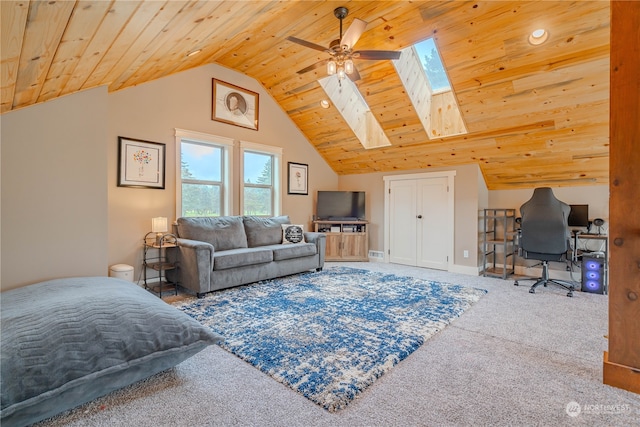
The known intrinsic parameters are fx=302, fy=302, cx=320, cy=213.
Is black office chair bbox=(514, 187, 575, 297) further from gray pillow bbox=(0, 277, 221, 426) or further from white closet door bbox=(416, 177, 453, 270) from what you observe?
gray pillow bbox=(0, 277, 221, 426)

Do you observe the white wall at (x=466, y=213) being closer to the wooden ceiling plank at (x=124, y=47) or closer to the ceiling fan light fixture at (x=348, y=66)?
the ceiling fan light fixture at (x=348, y=66)

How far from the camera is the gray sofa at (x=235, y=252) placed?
140 inches

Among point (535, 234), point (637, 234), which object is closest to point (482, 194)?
point (535, 234)

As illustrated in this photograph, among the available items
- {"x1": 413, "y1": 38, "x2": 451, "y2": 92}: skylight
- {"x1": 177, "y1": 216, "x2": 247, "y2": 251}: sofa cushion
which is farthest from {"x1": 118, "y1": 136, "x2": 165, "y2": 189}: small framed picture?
{"x1": 413, "y1": 38, "x2": 451, "y2": 92}: skylight

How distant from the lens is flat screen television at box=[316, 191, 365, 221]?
612 cm

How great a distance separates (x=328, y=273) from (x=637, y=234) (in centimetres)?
416

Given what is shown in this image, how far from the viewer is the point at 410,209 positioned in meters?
5.72

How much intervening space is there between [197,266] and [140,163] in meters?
1.64

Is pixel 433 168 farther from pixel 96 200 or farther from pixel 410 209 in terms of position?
pixel 96 200

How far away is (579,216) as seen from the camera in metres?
4.25

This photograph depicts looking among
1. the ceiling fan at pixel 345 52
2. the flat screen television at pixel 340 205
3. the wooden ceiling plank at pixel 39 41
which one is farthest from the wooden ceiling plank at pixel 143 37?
the flat screen television at pixel 340 205

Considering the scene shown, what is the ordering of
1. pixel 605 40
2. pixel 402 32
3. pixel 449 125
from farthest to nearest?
pixel 449 125
pixel 402 32
pixel 605 40

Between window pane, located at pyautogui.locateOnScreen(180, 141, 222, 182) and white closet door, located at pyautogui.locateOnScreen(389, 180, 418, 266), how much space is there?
3.26 meters

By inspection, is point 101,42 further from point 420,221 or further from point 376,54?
point 420,221
